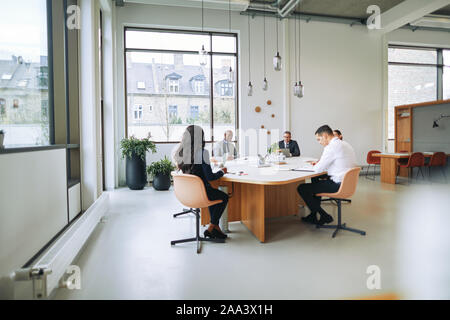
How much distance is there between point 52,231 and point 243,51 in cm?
635

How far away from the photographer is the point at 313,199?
357 centimetres

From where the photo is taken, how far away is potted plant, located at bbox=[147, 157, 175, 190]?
6207mm

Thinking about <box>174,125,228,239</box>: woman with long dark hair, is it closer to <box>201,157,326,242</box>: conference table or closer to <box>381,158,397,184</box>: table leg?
<box>201,157,326,242</box>: conference table

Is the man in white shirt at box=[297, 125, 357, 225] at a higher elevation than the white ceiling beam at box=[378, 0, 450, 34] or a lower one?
lower

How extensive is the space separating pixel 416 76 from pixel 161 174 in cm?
872

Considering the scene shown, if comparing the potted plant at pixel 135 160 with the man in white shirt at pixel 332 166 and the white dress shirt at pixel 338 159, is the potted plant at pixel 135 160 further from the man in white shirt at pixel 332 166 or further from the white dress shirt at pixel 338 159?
the white dress shirt at pixel 338 159

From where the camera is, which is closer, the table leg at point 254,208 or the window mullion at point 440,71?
the table leg at point 254,208

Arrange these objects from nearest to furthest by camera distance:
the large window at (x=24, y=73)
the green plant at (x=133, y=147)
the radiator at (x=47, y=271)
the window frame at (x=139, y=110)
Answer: the radiator at (x=47, y=271), the large window at (x=24, y=73), the green plant at (x=133, y=147), the window frame at (x=139, y=110)

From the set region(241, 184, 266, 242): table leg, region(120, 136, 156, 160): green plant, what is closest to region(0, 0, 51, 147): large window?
region(241, 184, 266, 242): table leg

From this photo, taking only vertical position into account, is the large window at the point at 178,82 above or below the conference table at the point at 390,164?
above

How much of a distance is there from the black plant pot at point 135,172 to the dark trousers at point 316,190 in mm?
3957

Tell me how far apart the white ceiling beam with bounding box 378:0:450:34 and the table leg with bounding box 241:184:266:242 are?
271 inches

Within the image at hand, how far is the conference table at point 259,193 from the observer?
2.96 meters

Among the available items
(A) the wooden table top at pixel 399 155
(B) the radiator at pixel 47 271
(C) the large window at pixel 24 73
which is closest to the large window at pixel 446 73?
(A) the wooden table top at pixel 399 155
